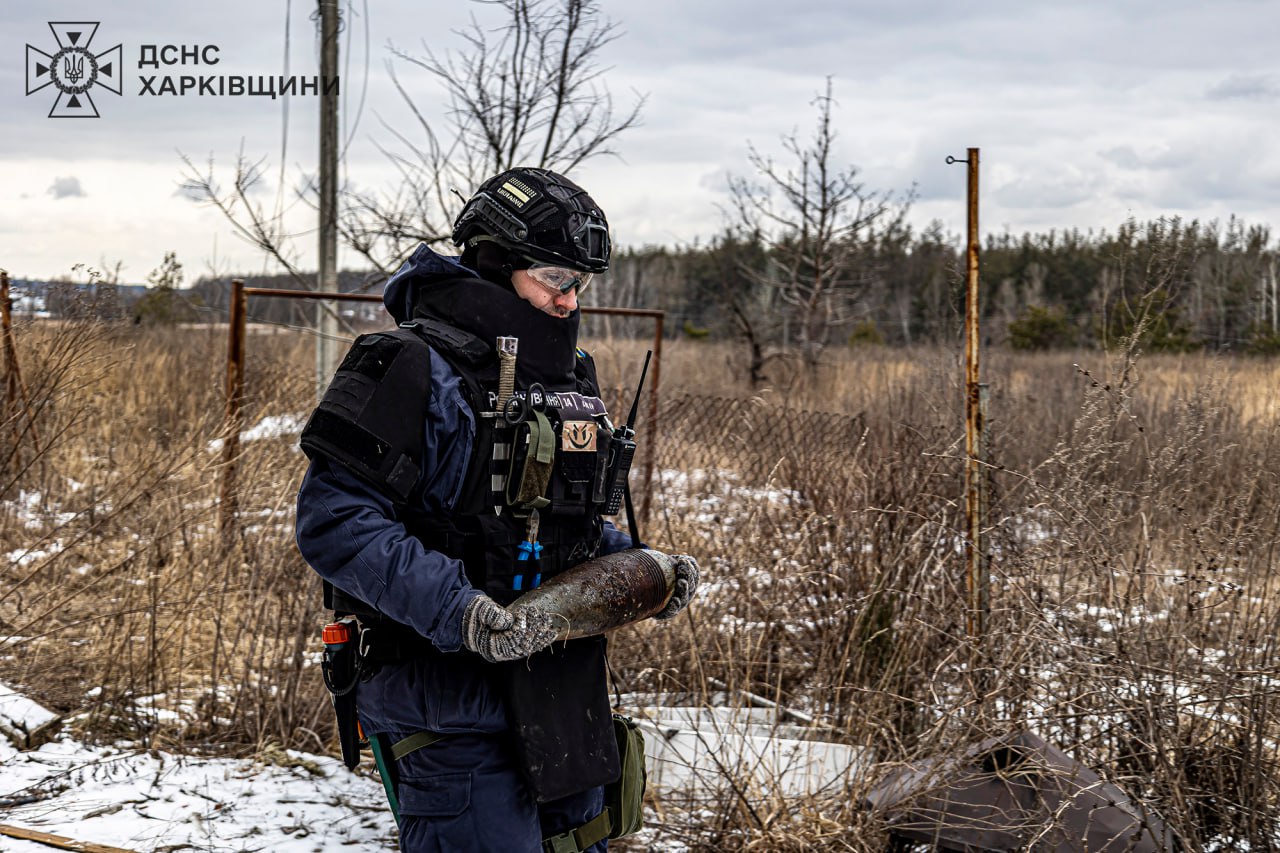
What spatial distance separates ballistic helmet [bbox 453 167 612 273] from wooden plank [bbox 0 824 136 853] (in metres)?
2.38

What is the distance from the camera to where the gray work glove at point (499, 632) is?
2191mm

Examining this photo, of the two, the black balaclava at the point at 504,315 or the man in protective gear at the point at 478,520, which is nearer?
the man in protective gear at the point at 478,520

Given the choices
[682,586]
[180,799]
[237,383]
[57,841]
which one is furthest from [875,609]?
[237,383]

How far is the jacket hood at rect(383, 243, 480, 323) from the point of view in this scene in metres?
2.53

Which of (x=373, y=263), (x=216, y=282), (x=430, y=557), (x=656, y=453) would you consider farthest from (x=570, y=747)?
(x=216, y=282)

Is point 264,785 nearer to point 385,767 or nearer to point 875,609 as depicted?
point 385,767

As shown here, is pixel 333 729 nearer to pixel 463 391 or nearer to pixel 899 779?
pixel 899 779

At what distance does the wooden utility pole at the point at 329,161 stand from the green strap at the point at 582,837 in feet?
21.5

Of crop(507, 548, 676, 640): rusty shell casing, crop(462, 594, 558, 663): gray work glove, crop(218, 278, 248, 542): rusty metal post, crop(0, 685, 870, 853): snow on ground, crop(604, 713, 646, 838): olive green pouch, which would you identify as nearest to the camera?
crop(462, 594, 558, 663): gray work glove

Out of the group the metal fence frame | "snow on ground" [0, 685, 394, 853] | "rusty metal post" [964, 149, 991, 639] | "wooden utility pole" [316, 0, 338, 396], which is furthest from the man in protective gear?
"wooden utility pole" [316, 0, 338, 396]

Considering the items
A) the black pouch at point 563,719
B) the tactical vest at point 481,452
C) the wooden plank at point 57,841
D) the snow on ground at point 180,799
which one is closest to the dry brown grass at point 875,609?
the snow on ground at point 180,799

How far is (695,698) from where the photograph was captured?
4.64 metres

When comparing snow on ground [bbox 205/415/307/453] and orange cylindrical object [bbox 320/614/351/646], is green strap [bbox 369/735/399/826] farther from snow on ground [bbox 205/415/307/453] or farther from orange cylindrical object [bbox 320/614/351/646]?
snow on ground [bbox 205/415/307/453]

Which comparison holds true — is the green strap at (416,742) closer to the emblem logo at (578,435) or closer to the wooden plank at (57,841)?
the emblem logo at (578,435)
